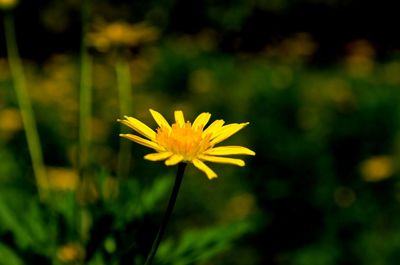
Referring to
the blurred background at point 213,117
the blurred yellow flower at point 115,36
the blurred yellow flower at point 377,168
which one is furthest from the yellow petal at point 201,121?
the blurred yellow flower at point 377,168

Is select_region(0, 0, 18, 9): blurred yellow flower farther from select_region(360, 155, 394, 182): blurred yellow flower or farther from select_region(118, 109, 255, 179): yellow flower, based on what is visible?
select_region(360, 155, 394, 182): blurred yellow flower

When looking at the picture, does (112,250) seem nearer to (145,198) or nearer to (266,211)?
(145,198)

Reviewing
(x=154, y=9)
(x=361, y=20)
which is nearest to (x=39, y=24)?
(x=154, y=9)

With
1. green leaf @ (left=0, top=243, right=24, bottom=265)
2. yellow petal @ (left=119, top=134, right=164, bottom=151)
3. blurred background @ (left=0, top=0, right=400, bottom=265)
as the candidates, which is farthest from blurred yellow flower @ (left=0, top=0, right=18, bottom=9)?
yellow petal @ (left=119, top=134, right=164, bottom=151)

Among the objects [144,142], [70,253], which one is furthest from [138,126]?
[70,253]

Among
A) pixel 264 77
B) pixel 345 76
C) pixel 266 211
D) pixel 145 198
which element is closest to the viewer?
pixel 145 198

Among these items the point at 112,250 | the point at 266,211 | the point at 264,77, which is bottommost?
the point at 112,250

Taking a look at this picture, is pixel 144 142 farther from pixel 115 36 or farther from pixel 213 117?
pixel 213 117

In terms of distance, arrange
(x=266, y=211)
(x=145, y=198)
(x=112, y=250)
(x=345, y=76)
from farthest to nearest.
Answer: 1. (x=345, y=76)
2. (x=266, y=211)
3. (x=145, y=198)
4. (x=112, y=250)
